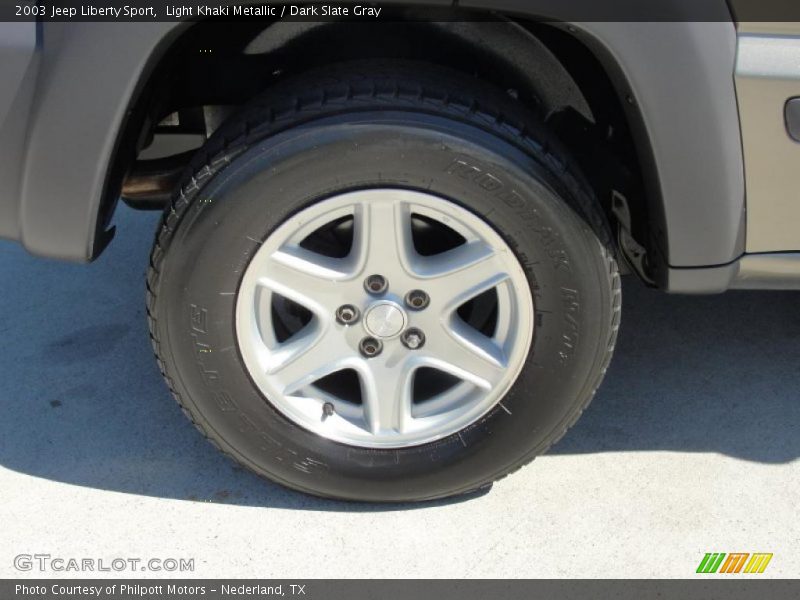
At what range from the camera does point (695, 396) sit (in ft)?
8.60

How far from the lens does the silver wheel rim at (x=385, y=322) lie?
6.50ft

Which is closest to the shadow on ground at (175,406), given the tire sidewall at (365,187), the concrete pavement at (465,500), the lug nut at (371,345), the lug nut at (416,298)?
the concrete pavement at (465,500)

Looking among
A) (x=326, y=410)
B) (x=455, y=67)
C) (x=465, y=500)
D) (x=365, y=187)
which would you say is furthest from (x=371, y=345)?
(x=455, y=67)

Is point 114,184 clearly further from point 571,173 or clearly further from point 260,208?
point 571,173

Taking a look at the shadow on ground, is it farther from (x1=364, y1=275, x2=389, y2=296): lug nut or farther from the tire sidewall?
(x1=364, y1=275, x2=389, y2=296): lug nut

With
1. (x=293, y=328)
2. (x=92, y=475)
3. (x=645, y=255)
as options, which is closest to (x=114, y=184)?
(x=293, y=328)

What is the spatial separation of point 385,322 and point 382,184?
12.7 inches

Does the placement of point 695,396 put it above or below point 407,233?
below

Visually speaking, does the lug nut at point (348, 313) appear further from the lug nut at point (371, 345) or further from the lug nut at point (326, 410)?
the lug nut at point (326, 410)

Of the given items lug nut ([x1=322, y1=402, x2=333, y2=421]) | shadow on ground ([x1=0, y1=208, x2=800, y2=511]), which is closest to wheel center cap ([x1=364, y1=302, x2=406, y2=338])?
lug nut ([x1=322, y1=402, x2=333, y2=421])

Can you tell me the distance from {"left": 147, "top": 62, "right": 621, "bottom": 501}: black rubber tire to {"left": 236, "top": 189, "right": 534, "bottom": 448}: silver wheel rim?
3 centimetres

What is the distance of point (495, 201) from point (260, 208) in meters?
0.49

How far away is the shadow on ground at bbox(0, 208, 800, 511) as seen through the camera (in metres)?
2.38

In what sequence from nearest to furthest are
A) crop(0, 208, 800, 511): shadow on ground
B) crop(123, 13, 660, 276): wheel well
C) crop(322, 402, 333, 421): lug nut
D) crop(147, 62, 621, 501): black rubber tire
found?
crop(147, 62, 621, 501): black rubber tire, crop(123, 13, 660, 276): wheel well, crop(322, 402, 333, 421): lug nut, crop(0, 208, 800, 511): shadow on ground
